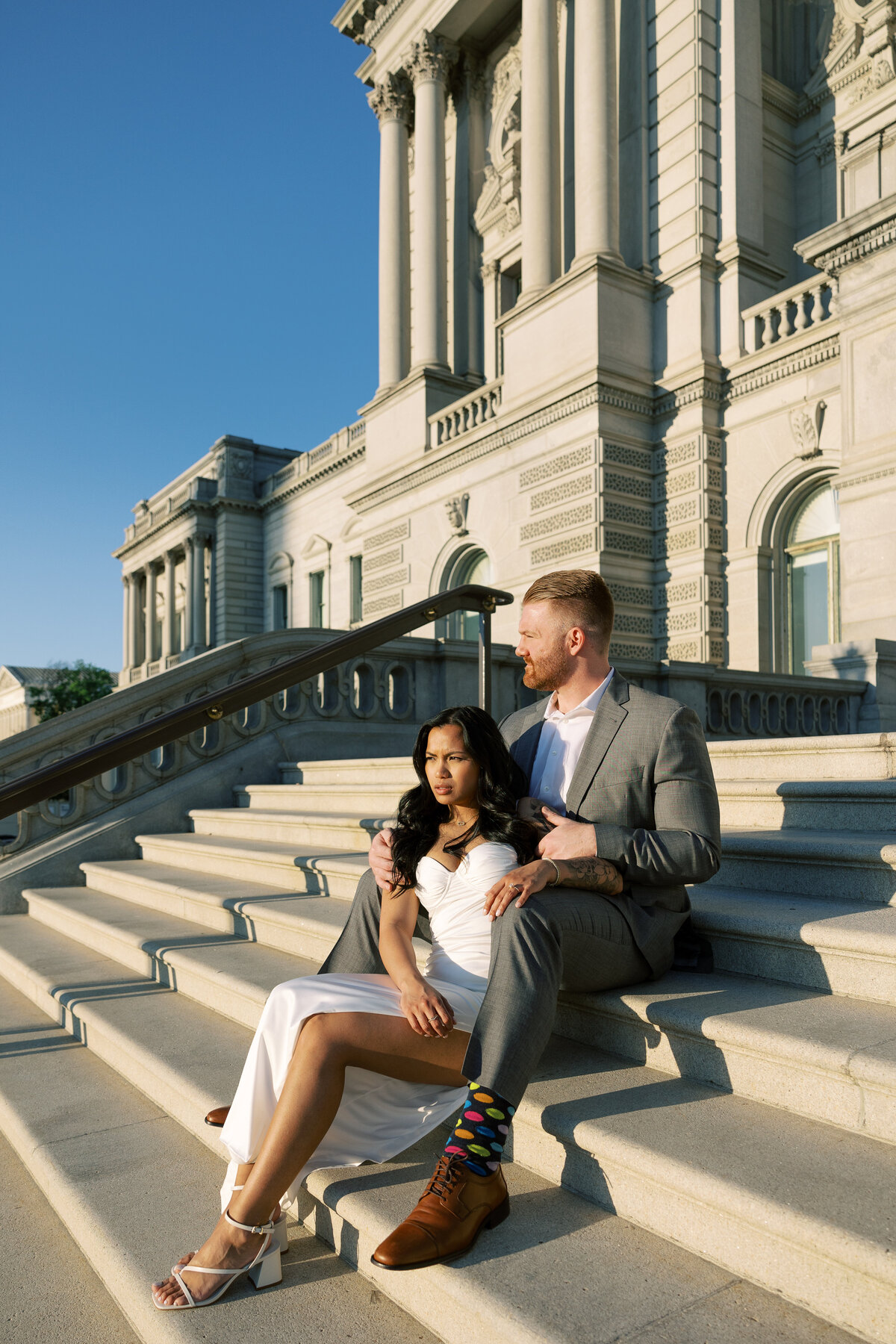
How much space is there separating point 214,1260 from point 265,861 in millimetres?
3287

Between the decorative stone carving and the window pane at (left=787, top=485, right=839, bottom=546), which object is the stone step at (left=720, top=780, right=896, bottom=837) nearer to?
the window pane at (left=787, top=485, right=839, bottom=546)

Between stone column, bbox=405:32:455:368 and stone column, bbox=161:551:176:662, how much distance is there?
19538 mm

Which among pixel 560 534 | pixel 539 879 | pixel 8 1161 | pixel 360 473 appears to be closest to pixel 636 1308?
pixel 539 879

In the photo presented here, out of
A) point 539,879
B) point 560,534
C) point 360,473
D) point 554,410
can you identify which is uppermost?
point 360,473

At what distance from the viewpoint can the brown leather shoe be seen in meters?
1.90

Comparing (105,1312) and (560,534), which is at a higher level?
(560,534)

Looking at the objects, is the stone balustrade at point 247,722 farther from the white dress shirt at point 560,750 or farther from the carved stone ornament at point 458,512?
the carved stone ornament at point 458,512

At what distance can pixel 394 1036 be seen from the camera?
90.2 inches

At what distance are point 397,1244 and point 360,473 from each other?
23.4 meters

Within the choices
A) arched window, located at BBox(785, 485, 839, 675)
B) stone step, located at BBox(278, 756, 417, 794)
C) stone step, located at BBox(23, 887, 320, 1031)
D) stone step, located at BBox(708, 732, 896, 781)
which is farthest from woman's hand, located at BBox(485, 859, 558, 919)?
arched window, located at BBox(785, 485, 839, 675)

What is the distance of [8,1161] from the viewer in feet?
9.90

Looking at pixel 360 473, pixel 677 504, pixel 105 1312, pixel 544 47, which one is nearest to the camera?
pixel 105 1312

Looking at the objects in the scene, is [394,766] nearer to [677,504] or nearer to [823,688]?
[823,688]

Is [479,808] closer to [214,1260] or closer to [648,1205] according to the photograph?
[648,1205]
